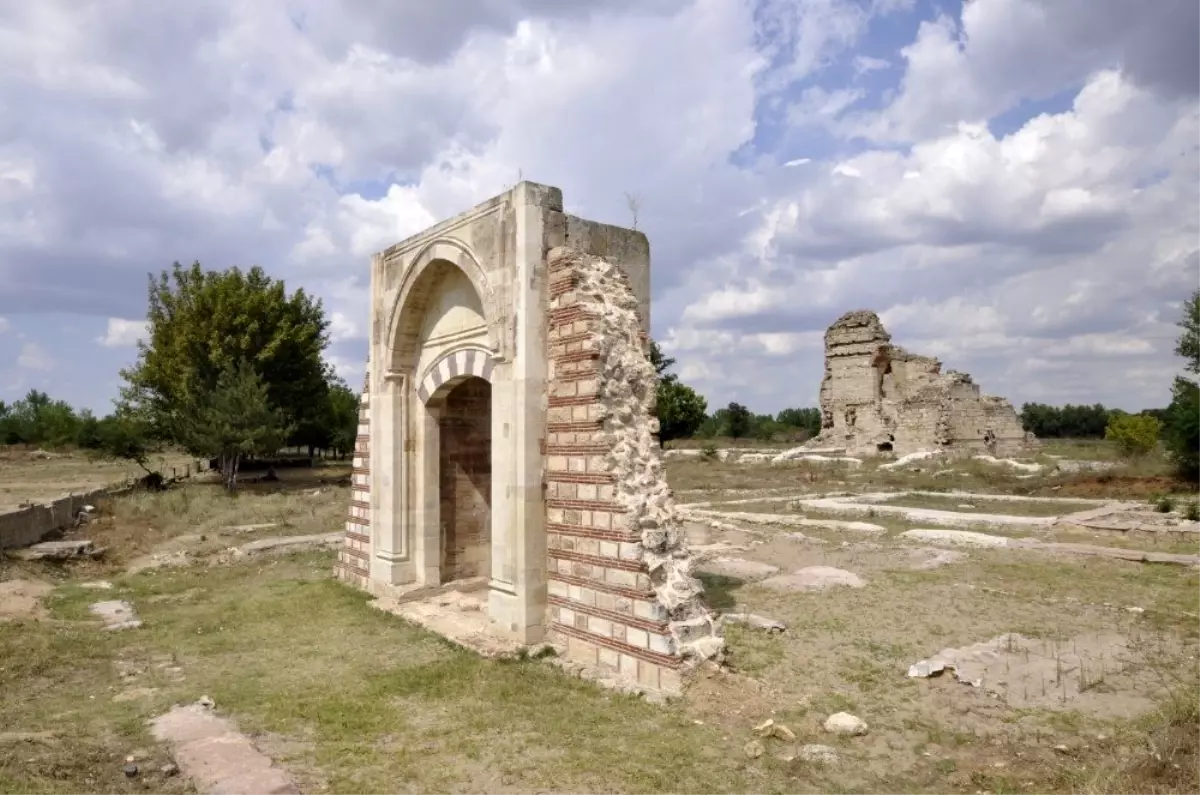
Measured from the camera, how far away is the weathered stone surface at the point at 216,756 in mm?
4117

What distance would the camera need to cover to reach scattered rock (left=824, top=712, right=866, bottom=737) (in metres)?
4.72

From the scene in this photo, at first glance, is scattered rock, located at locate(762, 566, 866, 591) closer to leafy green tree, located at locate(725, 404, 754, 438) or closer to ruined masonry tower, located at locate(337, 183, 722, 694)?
ruined masonry tower, located at locate(337, 183, 722, 694)

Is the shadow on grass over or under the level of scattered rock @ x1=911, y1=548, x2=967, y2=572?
under

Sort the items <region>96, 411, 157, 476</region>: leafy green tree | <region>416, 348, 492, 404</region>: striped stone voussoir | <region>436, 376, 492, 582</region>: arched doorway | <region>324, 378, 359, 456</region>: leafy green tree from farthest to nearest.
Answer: <region>324, 378, 359, 456</region>: leafy green tree
<region>96, 411, 157, 476</region>: leafy green tree
<region>436, 376, 492, 582</region>: arched doorway
<region>416, 348, 492, 404</region>: striped stone voussoir

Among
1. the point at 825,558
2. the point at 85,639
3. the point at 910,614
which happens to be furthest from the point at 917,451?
the point at 85,639

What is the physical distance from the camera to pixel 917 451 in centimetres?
2838

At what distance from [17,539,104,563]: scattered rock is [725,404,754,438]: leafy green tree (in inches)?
2352

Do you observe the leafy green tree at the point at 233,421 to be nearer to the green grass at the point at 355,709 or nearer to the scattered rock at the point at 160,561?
the scattered rock at the point at 160,561

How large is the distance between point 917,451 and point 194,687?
2705 centimetres

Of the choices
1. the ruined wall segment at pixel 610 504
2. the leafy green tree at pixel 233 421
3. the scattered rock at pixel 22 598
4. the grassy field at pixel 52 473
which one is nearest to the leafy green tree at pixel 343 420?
the grassy field at pixel 52 473

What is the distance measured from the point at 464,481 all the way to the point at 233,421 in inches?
611

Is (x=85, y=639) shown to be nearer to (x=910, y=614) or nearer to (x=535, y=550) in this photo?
(x=535, y=550)

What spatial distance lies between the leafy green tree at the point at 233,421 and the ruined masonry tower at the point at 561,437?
15373 mm

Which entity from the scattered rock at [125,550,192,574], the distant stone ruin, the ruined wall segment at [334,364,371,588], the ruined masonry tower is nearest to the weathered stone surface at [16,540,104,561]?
the scattered rock at [125,550,192,574]
